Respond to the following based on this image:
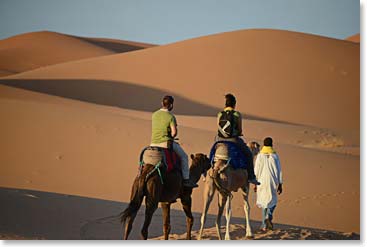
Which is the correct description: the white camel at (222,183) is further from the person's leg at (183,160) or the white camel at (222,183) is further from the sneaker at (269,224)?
the sneaker at (269,224)

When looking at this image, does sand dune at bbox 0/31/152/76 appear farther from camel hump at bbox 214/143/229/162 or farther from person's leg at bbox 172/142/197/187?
person's leg at bbox 172/142/197/187

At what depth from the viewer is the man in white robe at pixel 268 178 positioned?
13.0 meters

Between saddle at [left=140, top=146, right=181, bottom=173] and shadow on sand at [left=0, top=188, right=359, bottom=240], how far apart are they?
1857 millimetres

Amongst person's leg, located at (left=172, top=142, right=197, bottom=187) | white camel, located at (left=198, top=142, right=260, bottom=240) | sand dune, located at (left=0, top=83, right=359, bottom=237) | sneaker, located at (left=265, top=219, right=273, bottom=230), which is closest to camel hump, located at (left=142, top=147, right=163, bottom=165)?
person's leg, located at (left=172, top=142, right=197, bottom=187)

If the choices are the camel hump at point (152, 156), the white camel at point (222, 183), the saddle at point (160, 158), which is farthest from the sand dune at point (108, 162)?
the camel hump at point (152, 156)

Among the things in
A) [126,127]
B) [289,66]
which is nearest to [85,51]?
[289,66]

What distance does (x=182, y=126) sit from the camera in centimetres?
2764

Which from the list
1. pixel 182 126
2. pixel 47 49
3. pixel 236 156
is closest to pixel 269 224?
pixel 236 156

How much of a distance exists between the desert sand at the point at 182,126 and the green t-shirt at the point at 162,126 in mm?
2225

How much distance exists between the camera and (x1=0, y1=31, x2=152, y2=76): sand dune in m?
75.5

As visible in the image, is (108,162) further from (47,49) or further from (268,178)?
(47,49)

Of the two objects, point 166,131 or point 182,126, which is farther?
point 182,126

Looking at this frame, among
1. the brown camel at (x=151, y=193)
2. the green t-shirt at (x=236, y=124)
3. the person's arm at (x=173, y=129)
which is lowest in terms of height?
the brown camel at (x=151, y=193)

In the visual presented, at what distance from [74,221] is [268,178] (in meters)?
3.88
